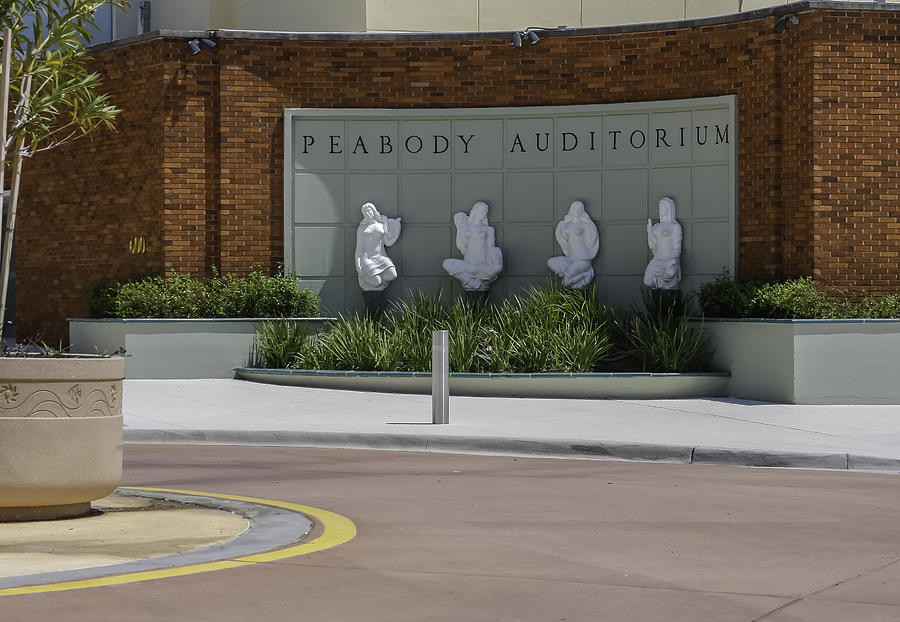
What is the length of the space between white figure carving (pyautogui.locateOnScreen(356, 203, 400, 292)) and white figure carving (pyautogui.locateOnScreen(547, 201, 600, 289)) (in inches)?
99.5

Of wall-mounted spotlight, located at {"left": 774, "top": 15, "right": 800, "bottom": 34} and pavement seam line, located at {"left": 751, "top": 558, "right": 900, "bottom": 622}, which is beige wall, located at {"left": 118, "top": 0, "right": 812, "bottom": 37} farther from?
pavement seam line, located at {"left": 751, "top": 558, "right": 900, "bottom": 622}

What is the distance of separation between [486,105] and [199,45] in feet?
14.7

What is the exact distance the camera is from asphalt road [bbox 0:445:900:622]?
6.18 meters

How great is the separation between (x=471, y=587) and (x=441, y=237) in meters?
15.8

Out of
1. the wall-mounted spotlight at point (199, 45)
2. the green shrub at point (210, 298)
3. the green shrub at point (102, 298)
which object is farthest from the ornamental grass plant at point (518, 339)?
the wall-mounted spotlight at point (199, 45)

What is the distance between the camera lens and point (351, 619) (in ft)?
19.6

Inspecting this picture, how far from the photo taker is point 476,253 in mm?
21859

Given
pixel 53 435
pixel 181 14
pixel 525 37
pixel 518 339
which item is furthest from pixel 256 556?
pixel 181 14

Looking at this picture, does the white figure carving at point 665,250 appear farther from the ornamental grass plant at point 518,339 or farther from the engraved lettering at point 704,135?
the engraved lettering at point 704,135

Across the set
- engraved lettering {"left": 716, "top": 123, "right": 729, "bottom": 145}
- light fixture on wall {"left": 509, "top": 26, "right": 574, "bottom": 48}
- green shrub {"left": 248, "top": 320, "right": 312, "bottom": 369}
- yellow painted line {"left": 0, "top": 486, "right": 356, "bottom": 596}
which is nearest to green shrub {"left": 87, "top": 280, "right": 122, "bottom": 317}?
green shrub {"left": 248, "top": 320, "right": 312, "bottom": 369}

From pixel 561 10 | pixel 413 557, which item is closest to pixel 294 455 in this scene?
pixel 413 557

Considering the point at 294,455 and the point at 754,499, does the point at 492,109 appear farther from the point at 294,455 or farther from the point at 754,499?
the point at 754,499

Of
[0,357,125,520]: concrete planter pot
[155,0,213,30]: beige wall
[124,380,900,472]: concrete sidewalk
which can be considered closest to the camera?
[0,357,125,520]: concrete planter pot

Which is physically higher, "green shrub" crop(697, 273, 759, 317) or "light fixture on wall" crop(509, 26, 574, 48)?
"light fixture on wall" crop(509, 26, 574, 48)
